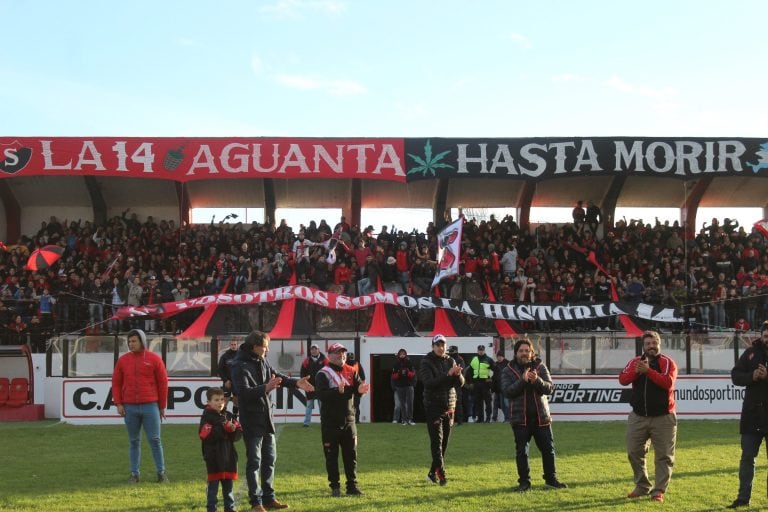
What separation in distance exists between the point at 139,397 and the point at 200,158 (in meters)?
18.4

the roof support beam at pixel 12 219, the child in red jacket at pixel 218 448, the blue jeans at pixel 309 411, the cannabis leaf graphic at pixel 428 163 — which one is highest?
the cannabis leaf graphic at pixel 428 163

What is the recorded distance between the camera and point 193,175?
28.3 m

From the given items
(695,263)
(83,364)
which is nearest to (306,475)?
A: (83,364)

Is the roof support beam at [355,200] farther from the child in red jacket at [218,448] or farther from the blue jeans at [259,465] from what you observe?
the child in red jacket at [218,448]

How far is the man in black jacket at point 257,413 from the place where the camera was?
8789mm

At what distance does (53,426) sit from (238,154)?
12.1 m

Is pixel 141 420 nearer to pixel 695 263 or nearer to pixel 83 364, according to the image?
pixel 83 364

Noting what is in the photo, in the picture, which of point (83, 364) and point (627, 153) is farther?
point (627, 153)

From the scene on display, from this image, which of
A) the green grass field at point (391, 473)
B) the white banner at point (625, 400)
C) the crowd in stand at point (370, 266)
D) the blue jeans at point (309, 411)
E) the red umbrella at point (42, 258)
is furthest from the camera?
the red umbrella at point (42, 258)

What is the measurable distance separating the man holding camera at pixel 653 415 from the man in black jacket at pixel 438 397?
77.0 inches

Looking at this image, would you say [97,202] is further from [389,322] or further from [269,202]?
[389,322]

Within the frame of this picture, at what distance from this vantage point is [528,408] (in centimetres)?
1014

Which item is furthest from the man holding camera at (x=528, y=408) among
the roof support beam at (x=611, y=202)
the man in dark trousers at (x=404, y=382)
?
the roof support beam at (x=611, y=202)

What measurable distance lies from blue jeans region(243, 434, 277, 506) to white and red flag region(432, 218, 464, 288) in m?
14.4
